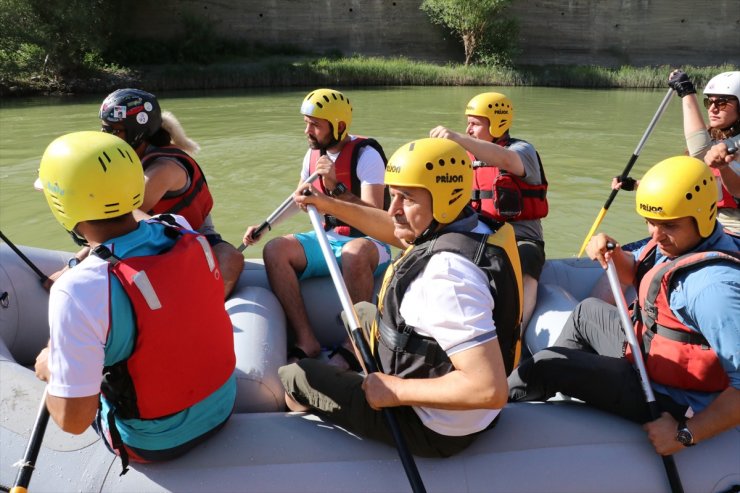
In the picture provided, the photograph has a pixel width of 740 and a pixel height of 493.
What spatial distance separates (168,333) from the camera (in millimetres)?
1847

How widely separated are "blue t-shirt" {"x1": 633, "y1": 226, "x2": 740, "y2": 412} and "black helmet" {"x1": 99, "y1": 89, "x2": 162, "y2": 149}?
2.42 m

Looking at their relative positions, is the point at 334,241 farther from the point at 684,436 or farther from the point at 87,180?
the point at 684,436

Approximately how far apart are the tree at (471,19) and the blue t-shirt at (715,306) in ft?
85.0

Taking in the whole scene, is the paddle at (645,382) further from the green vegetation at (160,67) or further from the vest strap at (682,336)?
the green vegetation at (160,67)

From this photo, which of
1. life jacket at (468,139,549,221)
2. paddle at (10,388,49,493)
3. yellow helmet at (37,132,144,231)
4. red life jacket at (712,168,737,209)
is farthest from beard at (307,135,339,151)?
paddle at (10,388,49,493)

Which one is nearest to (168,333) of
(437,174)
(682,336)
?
(437,174)

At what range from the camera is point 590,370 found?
232cm

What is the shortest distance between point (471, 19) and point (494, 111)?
976 inches

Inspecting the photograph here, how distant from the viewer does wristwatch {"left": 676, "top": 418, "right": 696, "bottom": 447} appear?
79.7 inches

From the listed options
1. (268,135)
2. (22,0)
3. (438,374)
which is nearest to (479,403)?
(438,374)

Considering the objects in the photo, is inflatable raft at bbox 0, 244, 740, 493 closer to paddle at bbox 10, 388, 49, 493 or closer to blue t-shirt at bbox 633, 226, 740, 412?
paddle at bbox 10, 388, 49, 493

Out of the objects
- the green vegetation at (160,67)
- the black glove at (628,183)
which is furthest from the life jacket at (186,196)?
the green vegetation at (160,67)

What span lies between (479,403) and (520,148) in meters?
2.31

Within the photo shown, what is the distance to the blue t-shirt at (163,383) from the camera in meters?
1.76
